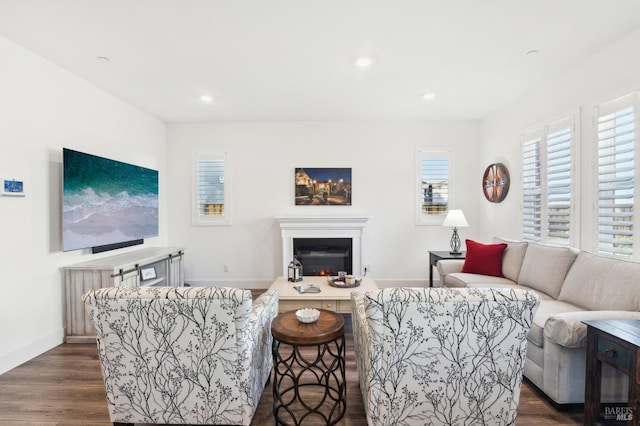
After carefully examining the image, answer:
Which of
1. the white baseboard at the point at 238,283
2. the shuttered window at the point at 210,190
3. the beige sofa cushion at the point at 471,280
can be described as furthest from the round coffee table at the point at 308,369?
the shuttered window at the point at 210,190

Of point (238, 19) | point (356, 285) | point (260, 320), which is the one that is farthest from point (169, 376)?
point (238, 19)

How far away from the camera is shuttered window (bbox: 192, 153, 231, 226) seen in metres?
5.18

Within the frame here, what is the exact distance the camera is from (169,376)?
5.79 ft

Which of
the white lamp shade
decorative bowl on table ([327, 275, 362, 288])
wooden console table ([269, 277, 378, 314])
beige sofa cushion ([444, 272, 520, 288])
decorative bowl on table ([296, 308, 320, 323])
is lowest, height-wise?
wooden console table ([269, 277, 378, 314])

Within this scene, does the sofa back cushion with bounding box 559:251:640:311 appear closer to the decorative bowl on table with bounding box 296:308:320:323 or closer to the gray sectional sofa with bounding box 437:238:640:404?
the gray sectional sofa with bounding box 437:238:640:404

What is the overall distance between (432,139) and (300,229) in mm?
2611

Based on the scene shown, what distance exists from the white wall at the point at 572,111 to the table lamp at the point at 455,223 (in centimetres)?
55

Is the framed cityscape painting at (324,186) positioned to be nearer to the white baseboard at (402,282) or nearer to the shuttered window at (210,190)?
the shuttered window at (210,190)

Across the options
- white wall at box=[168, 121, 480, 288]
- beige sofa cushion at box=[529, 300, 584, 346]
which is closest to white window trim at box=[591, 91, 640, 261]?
beige sofa cushion at box=[529, 300, 584, 346]

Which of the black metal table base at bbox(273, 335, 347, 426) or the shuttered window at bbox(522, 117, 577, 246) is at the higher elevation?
the shuttered window at bbox(522, 117, 577, 246)

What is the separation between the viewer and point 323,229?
496 cm

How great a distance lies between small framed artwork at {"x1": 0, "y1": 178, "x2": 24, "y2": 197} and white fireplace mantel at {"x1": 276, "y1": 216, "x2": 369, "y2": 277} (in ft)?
9.70

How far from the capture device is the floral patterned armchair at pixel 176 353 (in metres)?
1.67

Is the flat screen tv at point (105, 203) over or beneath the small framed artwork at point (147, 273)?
over
